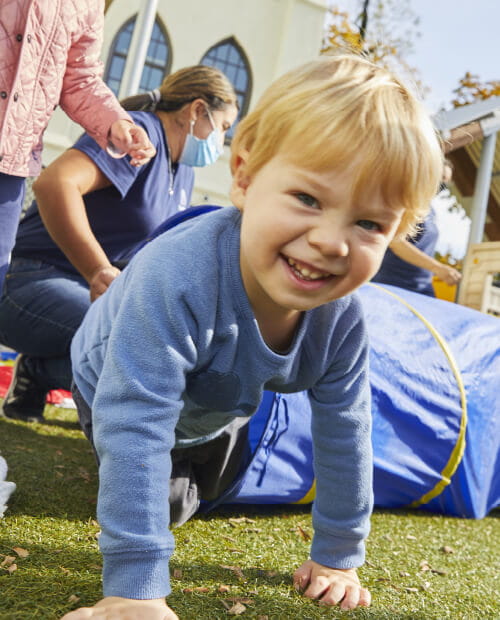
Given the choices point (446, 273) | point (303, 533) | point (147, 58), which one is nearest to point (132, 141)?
point (303, 533)

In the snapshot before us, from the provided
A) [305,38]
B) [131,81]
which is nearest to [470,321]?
[131,81]

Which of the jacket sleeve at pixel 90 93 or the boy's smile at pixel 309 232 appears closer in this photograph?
the boy's smile at pixel 309 232

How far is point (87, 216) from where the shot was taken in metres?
2.48

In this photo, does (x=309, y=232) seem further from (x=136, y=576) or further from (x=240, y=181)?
(x=136, y=576)

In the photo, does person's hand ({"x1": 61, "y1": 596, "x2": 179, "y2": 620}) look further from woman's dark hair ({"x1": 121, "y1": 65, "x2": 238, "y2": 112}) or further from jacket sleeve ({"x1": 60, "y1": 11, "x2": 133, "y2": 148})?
woman's dark hair ({"x1": 121, "y1": 65, "x2": 238, "y2": 112})

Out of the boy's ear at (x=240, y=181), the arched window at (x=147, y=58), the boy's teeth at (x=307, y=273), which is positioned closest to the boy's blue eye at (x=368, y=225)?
the boy's teeth at (x=307, y=273)

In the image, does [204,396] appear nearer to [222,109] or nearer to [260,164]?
[260,164]

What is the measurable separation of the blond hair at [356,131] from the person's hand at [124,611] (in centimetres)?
69

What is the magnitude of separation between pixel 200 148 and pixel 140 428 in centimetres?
171

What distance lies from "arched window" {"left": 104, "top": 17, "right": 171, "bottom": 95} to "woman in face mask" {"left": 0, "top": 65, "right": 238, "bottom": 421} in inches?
342

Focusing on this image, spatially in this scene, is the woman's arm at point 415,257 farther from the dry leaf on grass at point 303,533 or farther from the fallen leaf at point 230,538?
the fallen leaf at point 230,538

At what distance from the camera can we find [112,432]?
1107 millimetres

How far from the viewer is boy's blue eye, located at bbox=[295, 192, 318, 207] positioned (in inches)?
43.3

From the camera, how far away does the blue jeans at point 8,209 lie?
6.12 ft
